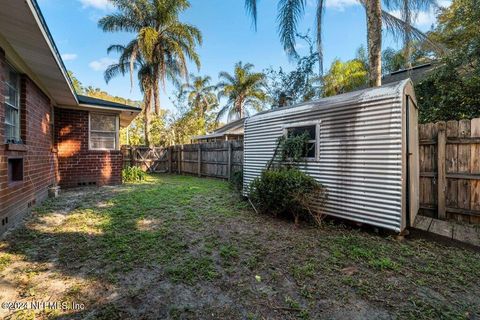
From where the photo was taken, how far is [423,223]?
4.23 metres

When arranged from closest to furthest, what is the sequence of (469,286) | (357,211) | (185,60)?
(469,286), (357,211), (185,60)

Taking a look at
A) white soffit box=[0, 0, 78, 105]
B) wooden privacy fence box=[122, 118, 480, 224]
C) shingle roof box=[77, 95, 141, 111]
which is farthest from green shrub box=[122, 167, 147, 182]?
wooden privacy fence box=[122, 118, 480, 224]

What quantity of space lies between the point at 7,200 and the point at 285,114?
17.8 feet

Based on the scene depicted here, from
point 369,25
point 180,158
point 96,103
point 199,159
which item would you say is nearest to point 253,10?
point 369,25

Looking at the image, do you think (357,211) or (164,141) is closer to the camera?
(357,211)

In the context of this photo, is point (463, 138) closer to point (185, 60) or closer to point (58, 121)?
point (58, 121)

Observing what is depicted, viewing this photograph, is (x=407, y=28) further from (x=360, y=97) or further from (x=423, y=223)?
(x=423, y=223)

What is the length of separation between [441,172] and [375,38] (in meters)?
3.90

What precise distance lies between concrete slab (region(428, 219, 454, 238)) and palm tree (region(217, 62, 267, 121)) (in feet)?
69.4

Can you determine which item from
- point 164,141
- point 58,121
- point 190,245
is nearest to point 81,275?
point 190,245

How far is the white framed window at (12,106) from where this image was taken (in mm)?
4384

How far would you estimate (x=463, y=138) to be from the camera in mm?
4156

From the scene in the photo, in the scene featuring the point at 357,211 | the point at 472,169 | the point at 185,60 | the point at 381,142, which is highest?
the point at 185,60

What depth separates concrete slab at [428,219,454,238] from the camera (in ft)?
12.9
